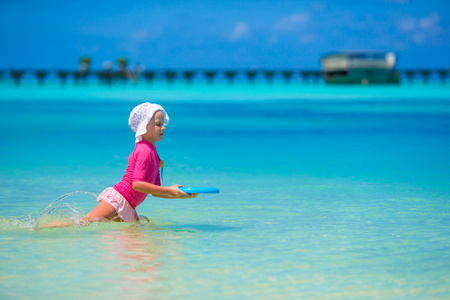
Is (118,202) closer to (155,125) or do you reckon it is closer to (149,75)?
(155,125)

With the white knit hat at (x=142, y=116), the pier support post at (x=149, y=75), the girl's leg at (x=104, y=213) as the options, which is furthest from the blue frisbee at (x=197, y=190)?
the pier support post at (x=149, y=75)

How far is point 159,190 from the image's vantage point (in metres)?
5.29

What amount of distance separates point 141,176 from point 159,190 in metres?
0.17

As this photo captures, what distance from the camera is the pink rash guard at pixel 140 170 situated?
5379mm

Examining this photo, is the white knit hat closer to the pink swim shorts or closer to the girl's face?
the girl's face

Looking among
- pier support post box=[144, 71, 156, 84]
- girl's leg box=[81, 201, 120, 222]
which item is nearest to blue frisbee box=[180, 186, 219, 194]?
girl's leg box=[81, 201, 120, 222]

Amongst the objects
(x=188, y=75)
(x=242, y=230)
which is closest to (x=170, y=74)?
(x=188, y=75)

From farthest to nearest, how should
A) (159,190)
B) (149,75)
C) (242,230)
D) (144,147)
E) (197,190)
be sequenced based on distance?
(149,75) < (242,230) < (144,147) < (159,190) < (197,190)

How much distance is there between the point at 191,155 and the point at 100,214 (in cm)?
717

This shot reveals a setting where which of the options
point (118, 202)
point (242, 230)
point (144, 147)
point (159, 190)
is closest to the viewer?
point (159, 190)

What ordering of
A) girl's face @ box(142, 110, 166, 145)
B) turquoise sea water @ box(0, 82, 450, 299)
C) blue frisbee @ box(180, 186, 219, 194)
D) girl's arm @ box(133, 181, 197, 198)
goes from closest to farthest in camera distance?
turquoise sea water @ box(0, 82, 450, 299) < blue frisbee @ box(180, 186, 219, 194) < girl's arm @ box(133, 181, 197, 198) < girl's face @ box(142, 110, 166, 145)

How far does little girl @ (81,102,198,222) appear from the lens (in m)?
5.34

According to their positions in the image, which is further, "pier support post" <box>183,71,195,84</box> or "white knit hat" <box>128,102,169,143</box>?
"pier support post" <box>183,71,195,84</box>

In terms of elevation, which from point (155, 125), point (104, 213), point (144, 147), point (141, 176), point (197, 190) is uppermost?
point (155, 125)
